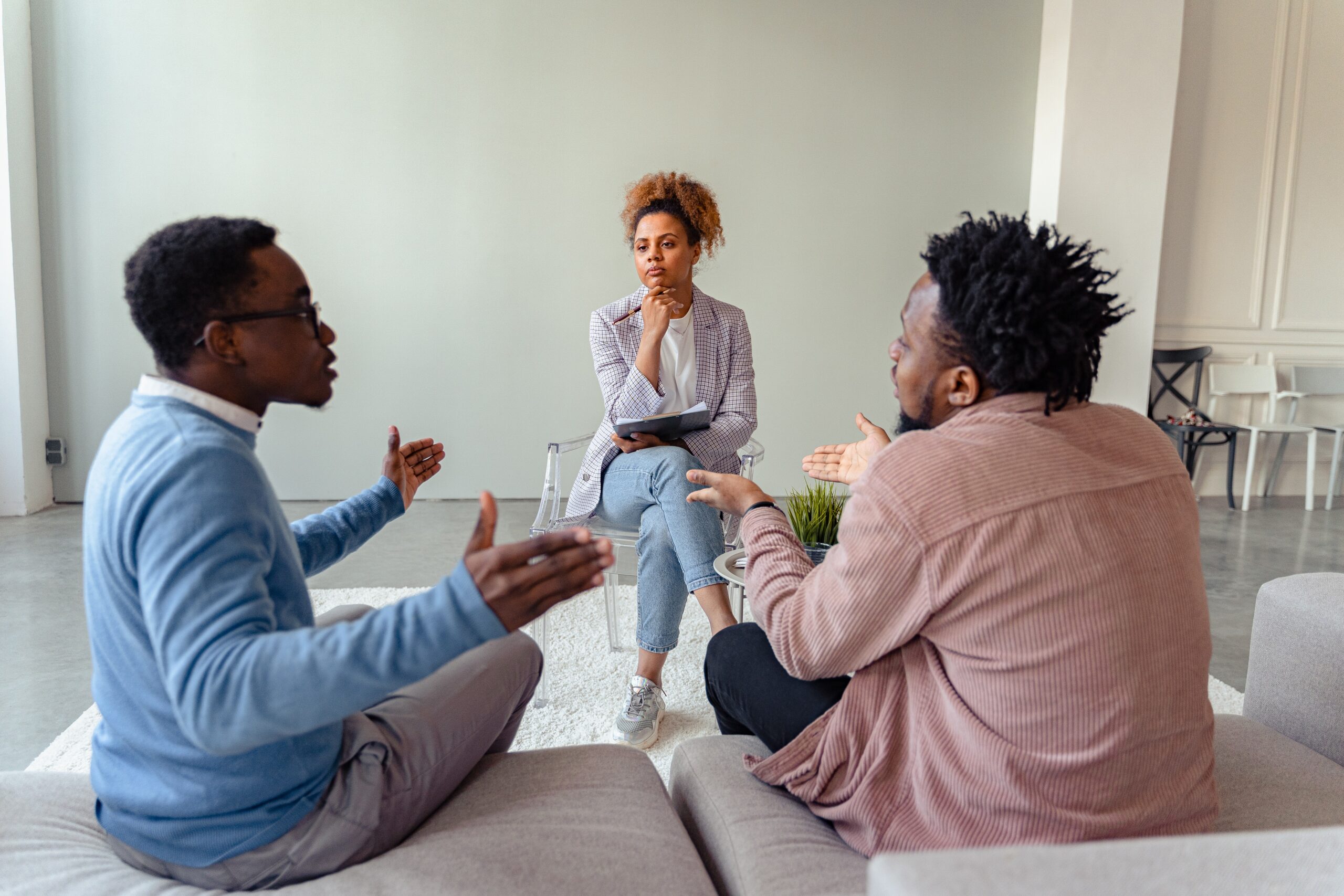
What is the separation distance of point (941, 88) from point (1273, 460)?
3064 mm

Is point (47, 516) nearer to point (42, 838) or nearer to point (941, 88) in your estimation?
point (42, 838)

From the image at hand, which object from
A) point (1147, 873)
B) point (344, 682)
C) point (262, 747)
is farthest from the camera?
point (262, 747)

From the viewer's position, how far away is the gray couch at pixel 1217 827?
611 mm

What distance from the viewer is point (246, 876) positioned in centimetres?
98

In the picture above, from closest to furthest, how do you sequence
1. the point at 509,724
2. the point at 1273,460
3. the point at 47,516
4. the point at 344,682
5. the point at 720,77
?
the point at 344,682 → the point at 509,724 → the point at 47,516 → the point at 720,77 → the point at 1273,460

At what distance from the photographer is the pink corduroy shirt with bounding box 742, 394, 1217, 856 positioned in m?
0.91

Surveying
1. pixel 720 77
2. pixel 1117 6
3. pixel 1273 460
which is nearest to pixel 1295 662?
pixel 720 77

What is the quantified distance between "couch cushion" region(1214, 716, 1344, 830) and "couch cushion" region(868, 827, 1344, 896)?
474mm

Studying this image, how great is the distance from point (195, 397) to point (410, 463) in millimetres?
583

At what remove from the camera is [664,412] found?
2.55 m

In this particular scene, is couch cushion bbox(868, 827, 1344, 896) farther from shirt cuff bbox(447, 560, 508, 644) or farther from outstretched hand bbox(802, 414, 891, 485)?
outstretched hand bbox(802, 414, 891, 485)

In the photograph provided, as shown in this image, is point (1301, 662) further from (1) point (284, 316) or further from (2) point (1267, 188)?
(2) point (1267, 188)

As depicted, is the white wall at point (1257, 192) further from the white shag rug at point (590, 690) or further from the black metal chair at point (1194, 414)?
the white shag rug at point (590, 690)

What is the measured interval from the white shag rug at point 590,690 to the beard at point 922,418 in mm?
1026
